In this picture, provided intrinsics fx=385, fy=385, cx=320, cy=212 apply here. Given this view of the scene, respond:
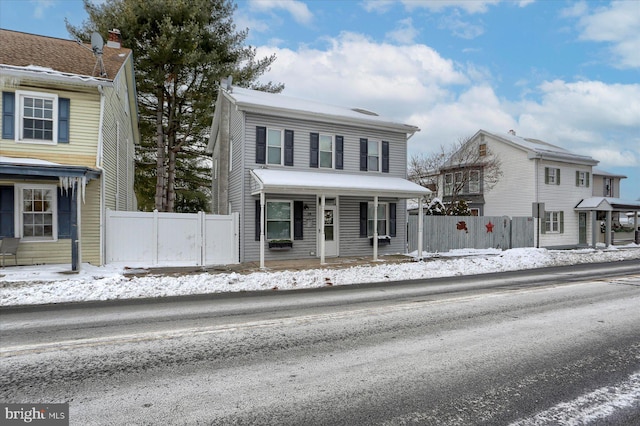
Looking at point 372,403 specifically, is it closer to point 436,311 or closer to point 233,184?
point 436,311

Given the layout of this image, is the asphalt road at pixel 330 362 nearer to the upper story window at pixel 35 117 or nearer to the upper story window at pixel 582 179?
the upper story window at pixel 35 117

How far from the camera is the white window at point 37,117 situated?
466 inches

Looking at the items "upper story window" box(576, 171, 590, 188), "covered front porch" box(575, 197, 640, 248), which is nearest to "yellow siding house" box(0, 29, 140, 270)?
"covered front porch" box(575, 197, 640, 248)

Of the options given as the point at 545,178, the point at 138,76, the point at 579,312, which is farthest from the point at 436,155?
the point at 579,312

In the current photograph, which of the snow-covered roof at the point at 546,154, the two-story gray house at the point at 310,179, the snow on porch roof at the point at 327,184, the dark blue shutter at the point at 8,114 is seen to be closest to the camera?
the dark blue shutter at the point at 8,114

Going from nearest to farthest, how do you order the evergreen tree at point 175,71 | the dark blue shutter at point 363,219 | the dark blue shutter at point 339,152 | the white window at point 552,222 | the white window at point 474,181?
the dark blue shutter at point 339,152, the dark blue shutter at point 363,219, the evergreen tree at point 175,71, the white window at point 552,222, the white window at point 474,181

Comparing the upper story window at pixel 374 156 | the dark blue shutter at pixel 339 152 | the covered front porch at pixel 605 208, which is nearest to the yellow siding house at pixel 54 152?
the dark blue shutter at pixel 339 152

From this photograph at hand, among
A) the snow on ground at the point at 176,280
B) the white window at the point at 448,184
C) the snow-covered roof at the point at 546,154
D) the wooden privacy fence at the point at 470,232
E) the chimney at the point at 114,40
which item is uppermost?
the chimney at the point at 114,40

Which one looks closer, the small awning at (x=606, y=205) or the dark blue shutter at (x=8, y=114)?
the dark blue shutter at (x=8, y=114)

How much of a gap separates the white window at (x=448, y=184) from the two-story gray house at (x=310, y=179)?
1151 cm

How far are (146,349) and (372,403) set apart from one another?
2.95m

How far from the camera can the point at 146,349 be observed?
476cm

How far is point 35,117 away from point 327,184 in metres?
9.61

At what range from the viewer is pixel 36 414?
320cm
